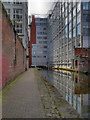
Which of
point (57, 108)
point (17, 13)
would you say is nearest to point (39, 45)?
point (17, 13)

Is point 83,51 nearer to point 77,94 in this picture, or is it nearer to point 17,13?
point 17,13

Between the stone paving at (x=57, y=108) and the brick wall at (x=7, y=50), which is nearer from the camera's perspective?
the stone paving at (x=57, y=108)

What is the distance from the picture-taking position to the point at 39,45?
89625 millimetres

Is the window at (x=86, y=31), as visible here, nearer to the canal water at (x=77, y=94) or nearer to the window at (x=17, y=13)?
the window at (x=17, y=13)

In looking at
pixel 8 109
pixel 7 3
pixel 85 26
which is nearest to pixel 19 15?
pixel 7 3

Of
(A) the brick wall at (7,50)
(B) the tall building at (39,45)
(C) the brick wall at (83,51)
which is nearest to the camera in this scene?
(A) the brick wall at (7,50)

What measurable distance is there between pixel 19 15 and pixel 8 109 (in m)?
40.0

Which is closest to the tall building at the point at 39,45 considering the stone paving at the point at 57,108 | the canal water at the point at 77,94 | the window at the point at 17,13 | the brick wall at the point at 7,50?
the window at the point at 17,13

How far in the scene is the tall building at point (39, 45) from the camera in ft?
290

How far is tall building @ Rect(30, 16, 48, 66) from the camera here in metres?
88.2

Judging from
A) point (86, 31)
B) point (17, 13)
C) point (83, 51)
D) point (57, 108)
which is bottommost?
point (57, 108)

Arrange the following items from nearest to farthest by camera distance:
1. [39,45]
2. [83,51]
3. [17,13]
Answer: [83,51] → [17,13] → [39,45]

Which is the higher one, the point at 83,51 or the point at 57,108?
the point at 83,51

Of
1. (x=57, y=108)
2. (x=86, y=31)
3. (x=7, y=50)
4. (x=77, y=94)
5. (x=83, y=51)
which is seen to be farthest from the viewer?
(x=86, y=31)
